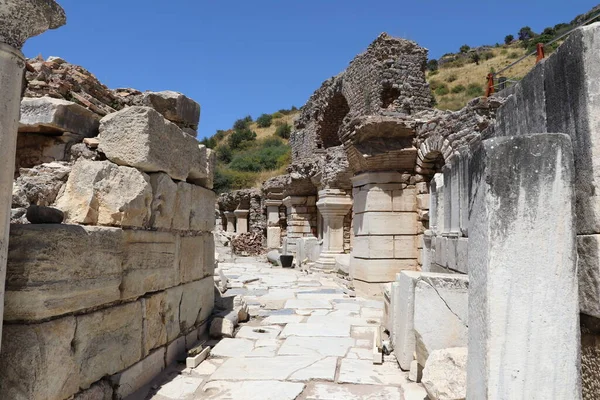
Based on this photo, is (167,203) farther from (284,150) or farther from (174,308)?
(284,150)

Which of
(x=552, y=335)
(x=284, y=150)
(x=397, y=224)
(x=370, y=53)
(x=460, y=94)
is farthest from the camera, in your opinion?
(x=284, y=150)

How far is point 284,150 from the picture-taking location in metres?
41.4

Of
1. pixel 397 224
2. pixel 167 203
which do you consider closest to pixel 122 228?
pixel 167 203

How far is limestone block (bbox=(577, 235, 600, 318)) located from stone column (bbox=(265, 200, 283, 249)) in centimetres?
1724

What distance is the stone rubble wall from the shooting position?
255cm

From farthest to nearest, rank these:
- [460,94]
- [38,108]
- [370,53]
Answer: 1. [460,94]
2. [370,53]
3. [38,108]

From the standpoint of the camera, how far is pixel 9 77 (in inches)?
90.0

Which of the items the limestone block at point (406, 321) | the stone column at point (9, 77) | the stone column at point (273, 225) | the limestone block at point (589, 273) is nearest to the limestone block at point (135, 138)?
the stone column at point (9, 77)

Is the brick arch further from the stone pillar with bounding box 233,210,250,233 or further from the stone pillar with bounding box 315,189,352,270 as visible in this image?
the stone pillar with bounding box 233,210,250,233

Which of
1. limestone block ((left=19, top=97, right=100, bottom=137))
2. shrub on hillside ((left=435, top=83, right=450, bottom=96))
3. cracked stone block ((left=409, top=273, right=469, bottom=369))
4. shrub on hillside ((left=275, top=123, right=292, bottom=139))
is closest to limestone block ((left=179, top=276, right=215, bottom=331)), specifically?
limestone block ((left=19, top=97, right=100, bottom=137))

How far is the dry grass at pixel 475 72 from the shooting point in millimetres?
35219

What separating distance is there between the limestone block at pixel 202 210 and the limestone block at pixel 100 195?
1.34 m

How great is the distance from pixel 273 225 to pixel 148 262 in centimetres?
1551

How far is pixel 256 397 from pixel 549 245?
252 centimetres
